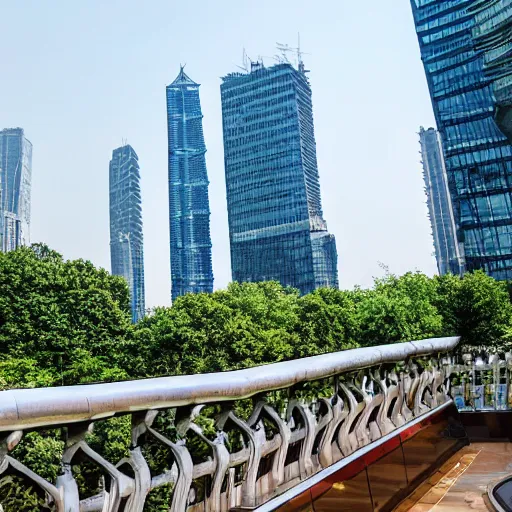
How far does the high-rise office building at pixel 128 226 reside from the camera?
150625mm

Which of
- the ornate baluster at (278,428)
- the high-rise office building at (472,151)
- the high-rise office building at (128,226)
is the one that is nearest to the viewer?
the ornate baluster at (278,428)

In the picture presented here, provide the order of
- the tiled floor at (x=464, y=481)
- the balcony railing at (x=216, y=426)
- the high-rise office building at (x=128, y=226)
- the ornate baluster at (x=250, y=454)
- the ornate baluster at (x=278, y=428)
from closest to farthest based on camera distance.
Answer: the balcony railing at (x=216, y=426) < the ornate baluster at (x=250, y=454) < the ornate baluster at (x=278, y=428) < the tiled floor at (x=464, y=481) < the high-rise office building at (x=128, y=226)

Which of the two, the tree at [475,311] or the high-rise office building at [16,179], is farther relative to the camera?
the high-rise office building at [16,179]

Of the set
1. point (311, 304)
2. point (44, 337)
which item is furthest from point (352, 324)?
point (44, 337)

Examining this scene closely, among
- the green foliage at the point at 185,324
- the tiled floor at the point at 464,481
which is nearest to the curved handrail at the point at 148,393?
the tiled floor at the point at 464,481

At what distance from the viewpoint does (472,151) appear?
250ft

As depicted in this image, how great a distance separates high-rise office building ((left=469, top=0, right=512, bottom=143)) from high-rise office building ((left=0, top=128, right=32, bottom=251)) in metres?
104

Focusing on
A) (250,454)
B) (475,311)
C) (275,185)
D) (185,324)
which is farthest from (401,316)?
(275,185)

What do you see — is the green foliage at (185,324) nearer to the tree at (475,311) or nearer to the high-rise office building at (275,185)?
the tree at (475,311)

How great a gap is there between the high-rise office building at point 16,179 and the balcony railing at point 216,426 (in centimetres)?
13956

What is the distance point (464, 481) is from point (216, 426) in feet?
11.0

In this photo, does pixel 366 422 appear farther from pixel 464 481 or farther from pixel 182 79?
pixel 182 79

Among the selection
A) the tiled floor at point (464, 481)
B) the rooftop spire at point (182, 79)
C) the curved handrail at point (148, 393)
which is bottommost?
the tiled floor at point (464, 481)

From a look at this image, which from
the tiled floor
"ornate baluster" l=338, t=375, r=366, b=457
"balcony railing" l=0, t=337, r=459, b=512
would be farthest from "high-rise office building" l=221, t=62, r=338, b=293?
"balcony railing" l=0, t=337, r=459, b=512
